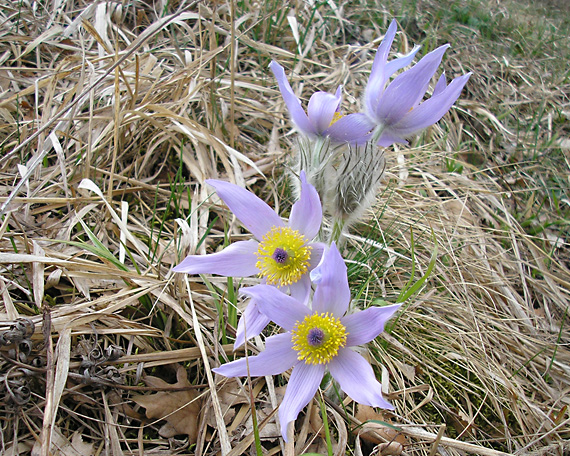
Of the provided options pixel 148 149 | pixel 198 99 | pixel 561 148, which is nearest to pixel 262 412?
pixel 148 149

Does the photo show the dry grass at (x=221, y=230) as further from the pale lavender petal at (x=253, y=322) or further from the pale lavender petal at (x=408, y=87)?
the pale lavender petal at (x=408, y=87)

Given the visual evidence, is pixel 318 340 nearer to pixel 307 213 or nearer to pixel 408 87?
pixel 307 213

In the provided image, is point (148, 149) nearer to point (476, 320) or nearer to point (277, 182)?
point (277, 182)

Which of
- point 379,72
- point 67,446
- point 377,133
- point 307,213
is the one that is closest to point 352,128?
point 377,133

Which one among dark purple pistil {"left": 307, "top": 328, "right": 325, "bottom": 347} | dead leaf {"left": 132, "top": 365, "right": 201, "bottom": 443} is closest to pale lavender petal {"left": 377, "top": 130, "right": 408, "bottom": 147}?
dark purple pistil {"left": 307, "top": 328, "right": 325, "bottom": 347}

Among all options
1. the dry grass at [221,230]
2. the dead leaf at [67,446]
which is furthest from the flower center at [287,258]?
the dead leaf at [67,446]

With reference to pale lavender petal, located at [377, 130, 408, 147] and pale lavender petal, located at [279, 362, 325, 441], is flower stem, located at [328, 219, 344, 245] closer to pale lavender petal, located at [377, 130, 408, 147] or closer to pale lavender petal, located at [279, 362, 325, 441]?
pale lavender petal, located at [377, 130, 408, 147]
